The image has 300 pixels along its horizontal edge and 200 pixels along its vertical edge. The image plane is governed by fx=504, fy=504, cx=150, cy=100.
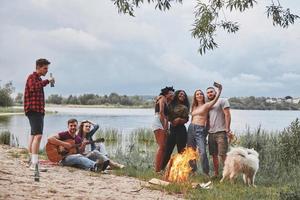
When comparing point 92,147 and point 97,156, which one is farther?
point 92,147

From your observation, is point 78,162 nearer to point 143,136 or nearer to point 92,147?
point 92,147

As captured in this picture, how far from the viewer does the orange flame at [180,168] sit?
27.6 feet

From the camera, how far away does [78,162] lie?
9602 mm

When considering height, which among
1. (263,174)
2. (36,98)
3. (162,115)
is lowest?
(263,174)

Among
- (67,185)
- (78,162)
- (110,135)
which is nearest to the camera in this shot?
(67,185)

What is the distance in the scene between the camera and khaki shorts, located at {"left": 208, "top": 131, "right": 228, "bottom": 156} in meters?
8.98

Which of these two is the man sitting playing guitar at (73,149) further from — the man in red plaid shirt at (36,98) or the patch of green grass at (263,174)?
the man in red plaid shirt at (36,98)

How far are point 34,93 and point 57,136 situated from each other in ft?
6.60

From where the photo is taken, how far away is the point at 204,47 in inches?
341

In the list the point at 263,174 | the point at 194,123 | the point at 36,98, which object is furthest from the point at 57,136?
the point at 263,174

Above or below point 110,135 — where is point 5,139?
above

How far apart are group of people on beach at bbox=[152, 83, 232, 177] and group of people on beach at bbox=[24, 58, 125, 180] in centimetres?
126

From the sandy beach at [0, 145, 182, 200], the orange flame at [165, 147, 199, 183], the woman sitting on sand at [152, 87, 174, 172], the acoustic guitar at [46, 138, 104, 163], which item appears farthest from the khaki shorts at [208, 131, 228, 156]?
the acoustic guitar at [46, 138, 104, 163]

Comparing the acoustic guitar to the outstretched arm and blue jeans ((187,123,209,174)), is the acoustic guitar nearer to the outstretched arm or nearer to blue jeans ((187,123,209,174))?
the outstretched arm
